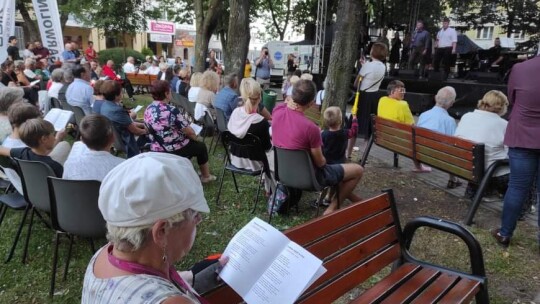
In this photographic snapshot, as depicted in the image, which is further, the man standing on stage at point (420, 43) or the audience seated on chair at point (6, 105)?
the man standing on stage at point (420, 43)

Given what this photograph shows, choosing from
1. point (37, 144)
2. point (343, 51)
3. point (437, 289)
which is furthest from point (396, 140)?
point (37, 144)

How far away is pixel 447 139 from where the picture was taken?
414cm

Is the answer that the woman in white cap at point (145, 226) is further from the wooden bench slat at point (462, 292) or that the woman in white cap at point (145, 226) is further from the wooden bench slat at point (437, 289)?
the wooden bench slat at point (462, 292)

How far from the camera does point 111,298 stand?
3.57ft

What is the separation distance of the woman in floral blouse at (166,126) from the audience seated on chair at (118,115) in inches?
20.8

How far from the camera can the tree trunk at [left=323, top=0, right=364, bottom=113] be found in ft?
18.1

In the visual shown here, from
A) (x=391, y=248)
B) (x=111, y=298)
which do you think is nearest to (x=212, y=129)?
(x=391, y=248)

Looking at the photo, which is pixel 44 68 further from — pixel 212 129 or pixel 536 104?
pixel 536 104

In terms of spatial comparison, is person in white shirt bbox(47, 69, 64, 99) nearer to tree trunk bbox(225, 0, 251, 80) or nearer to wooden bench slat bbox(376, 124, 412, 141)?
tree trunk bbox(225, 0, 251, 80)

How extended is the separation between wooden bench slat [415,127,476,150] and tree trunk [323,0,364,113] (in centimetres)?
156

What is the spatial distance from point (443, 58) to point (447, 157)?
1148 centimetres

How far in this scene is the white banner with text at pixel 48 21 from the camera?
943 cm

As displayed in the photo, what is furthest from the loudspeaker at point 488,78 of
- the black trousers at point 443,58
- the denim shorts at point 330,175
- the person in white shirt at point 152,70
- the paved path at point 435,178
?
the denim shorts at point 330,175

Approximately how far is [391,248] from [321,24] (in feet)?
36.0
